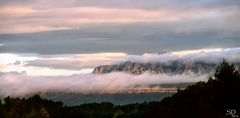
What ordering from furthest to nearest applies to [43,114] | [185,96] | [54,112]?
[54,112] < [43,114] < [185,96]

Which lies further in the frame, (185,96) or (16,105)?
(16,105)

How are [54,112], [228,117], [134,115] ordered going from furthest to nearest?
1. [134,115]
2. [54,112]
3. [228,117]

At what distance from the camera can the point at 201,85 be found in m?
121

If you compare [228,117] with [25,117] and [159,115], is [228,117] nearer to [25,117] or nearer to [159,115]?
[159,115]

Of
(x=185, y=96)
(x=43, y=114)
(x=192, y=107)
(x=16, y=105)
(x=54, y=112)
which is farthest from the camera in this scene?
(x=54, y=112)

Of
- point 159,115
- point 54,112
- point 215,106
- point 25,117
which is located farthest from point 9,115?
point 215,106

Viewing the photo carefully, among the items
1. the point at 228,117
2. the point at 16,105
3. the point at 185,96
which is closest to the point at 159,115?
the point at 185,96

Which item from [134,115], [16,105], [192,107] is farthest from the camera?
[134,115]

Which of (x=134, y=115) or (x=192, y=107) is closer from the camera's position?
(x=192, y=107)

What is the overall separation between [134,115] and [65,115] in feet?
69.0

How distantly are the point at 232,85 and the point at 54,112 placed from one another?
247ft

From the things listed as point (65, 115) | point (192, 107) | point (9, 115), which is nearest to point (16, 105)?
point (9, 115)

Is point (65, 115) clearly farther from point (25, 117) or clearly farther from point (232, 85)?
point (232, 85)

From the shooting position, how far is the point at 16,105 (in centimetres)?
15038
